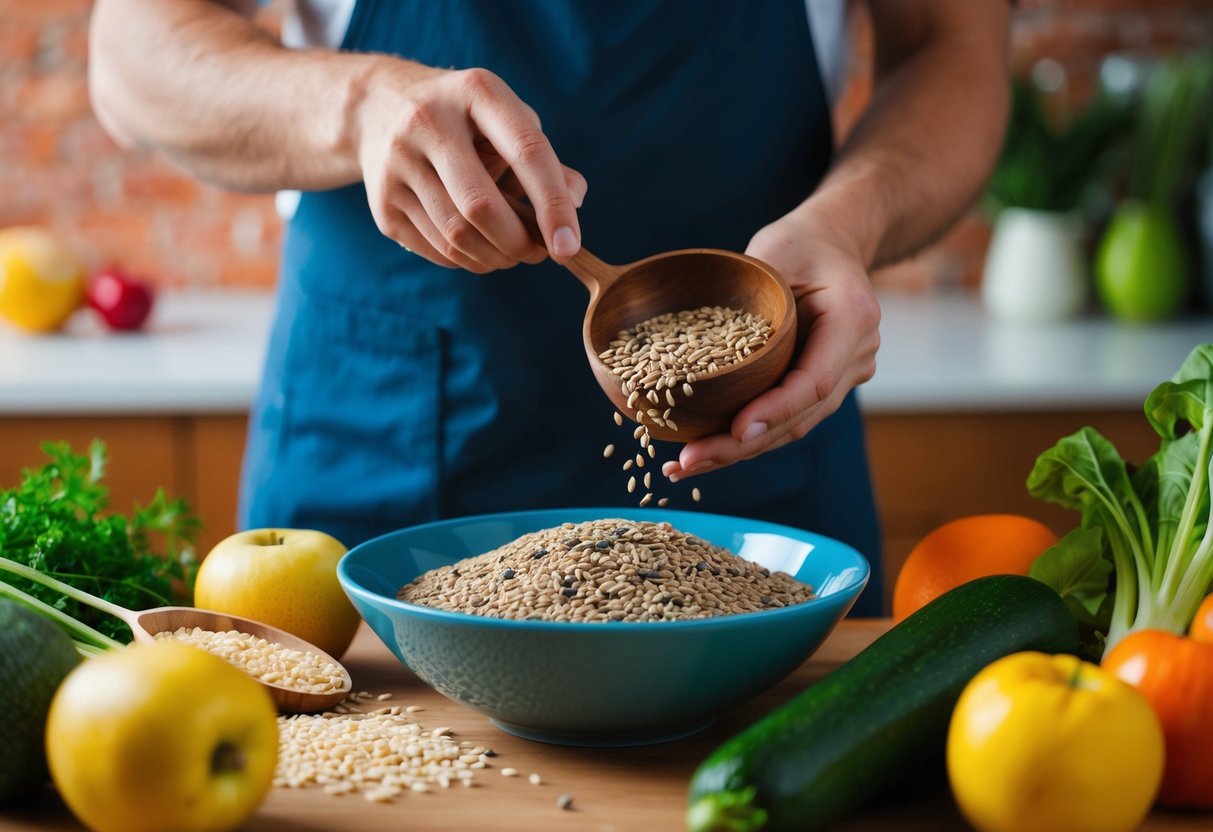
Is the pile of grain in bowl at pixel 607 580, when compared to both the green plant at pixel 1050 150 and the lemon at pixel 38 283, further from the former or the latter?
the green plant at pixel 1050 150

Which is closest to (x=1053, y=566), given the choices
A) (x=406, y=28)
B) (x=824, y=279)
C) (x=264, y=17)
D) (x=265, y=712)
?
(x=824, y=279)

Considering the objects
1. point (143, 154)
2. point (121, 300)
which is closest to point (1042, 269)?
point (121, 300)

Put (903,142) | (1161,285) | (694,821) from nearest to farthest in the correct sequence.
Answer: (694,821) → (903,142) → (1161,285)

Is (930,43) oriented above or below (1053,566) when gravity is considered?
above

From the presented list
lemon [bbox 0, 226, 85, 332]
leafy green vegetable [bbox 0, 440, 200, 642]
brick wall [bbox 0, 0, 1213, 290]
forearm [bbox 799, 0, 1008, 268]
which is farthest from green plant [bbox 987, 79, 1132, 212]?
leafy green vegetable [bbox 0, 440, 200, 642]

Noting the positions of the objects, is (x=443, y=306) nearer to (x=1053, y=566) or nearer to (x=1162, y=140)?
(x=1053, y=566)

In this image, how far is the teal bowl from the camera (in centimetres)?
76

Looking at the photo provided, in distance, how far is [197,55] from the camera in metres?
1.22

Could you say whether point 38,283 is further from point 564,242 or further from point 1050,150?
point 1050,150

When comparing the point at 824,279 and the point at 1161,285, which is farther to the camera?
the point at 1161,285

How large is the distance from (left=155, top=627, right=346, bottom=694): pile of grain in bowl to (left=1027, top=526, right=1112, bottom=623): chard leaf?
531mm

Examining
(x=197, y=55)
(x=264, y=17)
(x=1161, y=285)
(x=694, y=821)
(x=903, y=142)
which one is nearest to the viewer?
(x=694, y=821)

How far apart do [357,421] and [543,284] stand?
0.25 m

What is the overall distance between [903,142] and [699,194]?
0.22 metres
